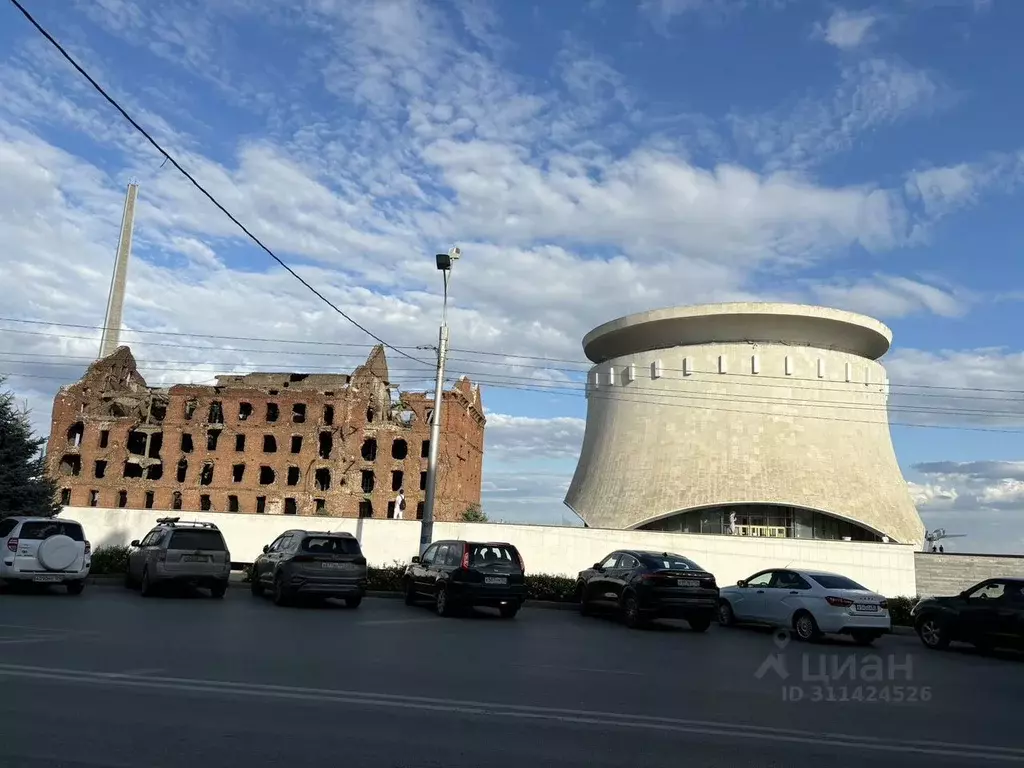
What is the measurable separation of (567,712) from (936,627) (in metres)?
10.7

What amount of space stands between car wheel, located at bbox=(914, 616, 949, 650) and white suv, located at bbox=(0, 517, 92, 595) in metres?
17.2

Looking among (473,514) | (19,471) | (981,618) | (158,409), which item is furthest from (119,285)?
(981,618)

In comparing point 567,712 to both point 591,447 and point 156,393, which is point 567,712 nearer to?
point 591,447

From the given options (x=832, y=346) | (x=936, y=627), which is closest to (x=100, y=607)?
(x=936, y=627)

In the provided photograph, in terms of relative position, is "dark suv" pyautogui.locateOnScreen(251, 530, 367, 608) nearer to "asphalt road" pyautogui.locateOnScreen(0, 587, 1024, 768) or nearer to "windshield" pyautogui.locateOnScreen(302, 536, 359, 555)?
"windshield" pyautogui.locateOnScreen(302, 536, 359, 555)

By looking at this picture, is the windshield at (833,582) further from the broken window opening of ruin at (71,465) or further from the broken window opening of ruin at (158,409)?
the broken window opening of ruin at (71,465)

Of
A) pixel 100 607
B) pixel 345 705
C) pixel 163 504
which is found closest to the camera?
pixel 345 705

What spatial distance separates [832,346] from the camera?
4353cm

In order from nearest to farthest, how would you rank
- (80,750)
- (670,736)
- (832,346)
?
(80,750), (670,736), (832,346)

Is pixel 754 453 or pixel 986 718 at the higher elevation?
pixel 754 453

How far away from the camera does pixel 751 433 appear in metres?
39.9

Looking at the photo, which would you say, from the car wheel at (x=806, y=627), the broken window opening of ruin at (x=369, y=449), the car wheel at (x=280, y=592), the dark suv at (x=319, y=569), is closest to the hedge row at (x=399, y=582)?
the dark suv at (x=319, y=569)

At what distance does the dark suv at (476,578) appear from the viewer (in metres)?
15.4

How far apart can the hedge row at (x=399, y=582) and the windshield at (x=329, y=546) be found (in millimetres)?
3679
